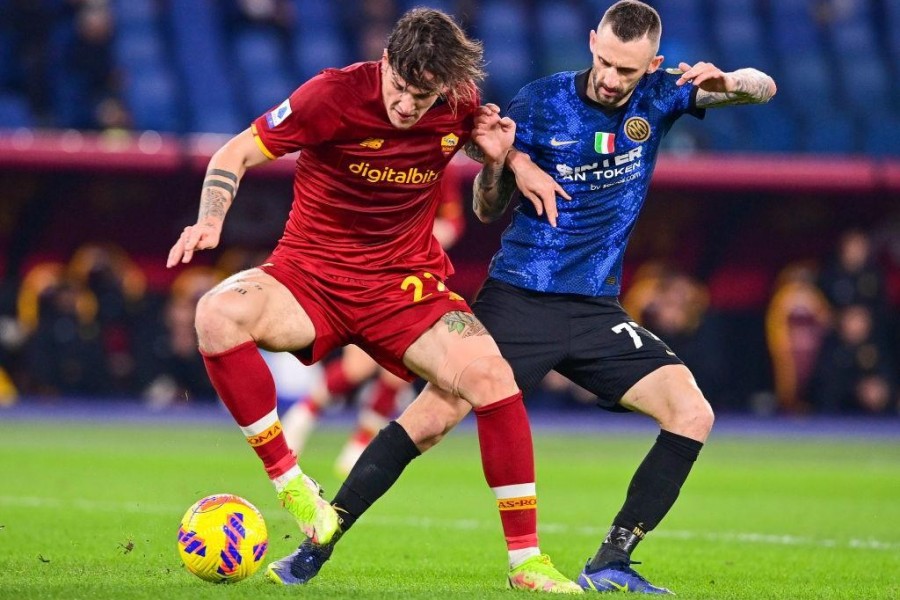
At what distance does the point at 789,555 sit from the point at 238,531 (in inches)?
122

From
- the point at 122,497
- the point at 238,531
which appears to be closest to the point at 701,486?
the point at 122,497

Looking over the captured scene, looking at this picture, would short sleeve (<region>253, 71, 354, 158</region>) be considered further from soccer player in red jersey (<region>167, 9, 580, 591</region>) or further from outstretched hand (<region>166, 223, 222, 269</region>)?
outstretched hand (<region>166, 223, 222, 269</region>)

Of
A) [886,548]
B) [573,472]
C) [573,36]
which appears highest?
[573,36]

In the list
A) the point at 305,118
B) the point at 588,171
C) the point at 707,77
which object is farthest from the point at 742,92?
the point at 305,118

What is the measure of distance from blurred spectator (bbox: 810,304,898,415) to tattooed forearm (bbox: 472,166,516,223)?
12.0m

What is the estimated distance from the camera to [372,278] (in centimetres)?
600

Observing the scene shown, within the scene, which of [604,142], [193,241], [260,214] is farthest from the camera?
[260,214]

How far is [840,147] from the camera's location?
18.6 m

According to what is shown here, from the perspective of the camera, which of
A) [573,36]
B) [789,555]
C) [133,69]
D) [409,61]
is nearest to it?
[409,61]

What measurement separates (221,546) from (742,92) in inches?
109

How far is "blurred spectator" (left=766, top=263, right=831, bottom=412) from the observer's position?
18.0 m

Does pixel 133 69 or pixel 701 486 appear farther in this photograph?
pixel 133 69

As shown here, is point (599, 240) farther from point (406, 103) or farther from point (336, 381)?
point (336, 381)

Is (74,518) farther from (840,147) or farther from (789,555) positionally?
(840,147)
